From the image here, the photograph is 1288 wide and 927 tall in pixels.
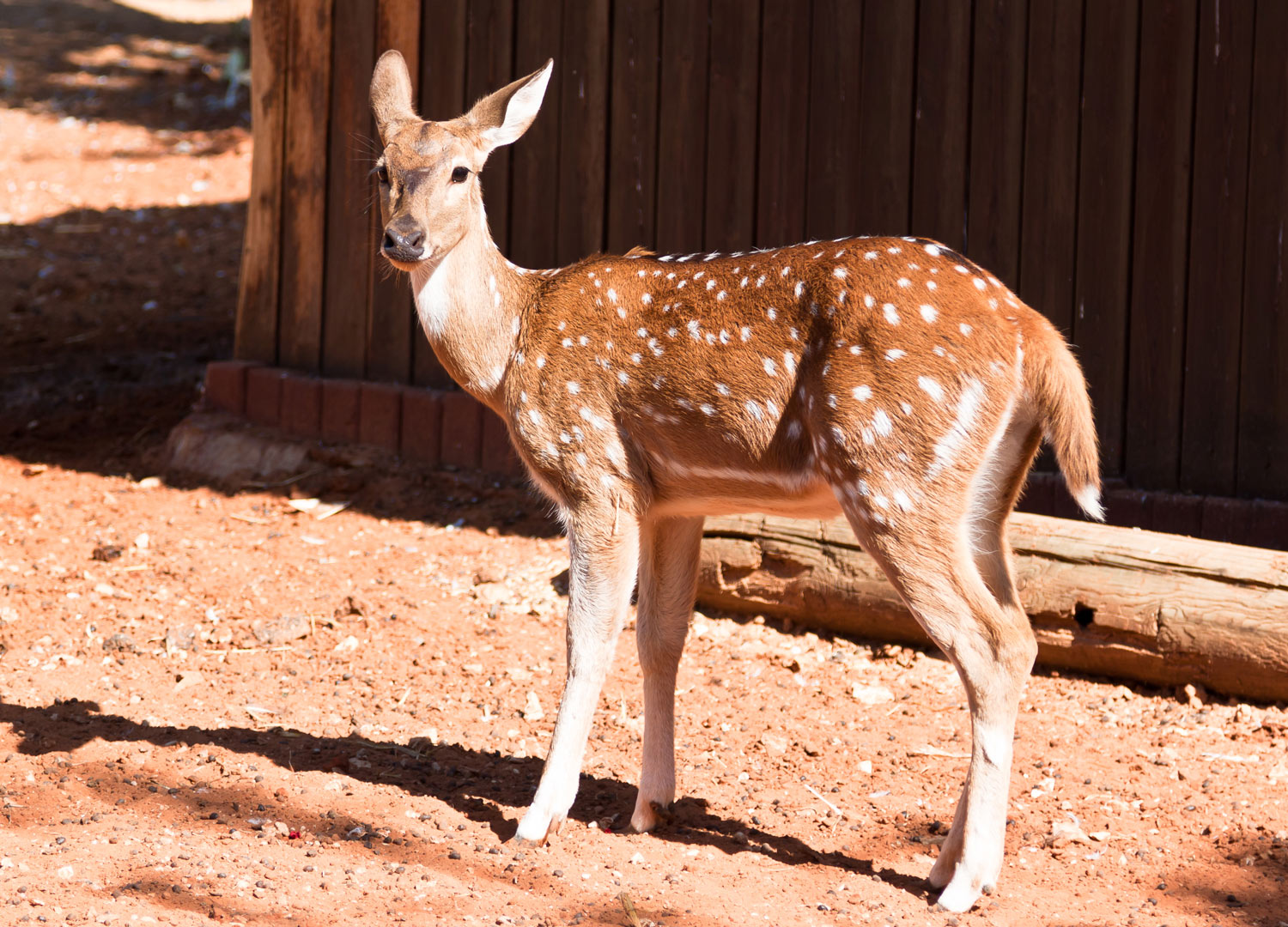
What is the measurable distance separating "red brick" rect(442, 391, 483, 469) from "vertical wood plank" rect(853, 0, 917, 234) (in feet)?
8.60

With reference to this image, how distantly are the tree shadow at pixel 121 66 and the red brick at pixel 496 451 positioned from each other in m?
9.45

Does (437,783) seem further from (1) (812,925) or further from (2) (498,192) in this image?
(2) (498,192)

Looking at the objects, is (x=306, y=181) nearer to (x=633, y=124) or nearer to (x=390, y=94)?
(x=633, y=124)

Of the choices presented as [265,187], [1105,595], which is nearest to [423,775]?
[1105,595]

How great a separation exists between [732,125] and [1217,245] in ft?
8.63

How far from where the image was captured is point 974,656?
4.00m

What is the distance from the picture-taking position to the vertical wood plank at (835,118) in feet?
23.4

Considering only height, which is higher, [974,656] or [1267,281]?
[1267,281]

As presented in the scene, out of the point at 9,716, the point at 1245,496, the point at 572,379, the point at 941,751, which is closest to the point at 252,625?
the point at 9,716

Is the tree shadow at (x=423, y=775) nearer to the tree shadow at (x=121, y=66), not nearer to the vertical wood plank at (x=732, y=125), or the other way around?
the vertical wood plank at (x=732, y=125)

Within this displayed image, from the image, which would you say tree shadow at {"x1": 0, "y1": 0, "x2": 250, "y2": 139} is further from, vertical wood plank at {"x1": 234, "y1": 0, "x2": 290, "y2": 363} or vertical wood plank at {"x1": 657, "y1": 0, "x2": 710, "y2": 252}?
vertical wood plank at {"x1": 657, "y1": 0, "x2": 710, "y2": 252}

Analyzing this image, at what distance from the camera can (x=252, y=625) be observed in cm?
663

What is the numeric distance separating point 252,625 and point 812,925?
364 cm

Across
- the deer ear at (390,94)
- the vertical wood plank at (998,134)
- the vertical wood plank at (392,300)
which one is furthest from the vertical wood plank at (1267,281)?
the vertical wood plank at (392,300)
